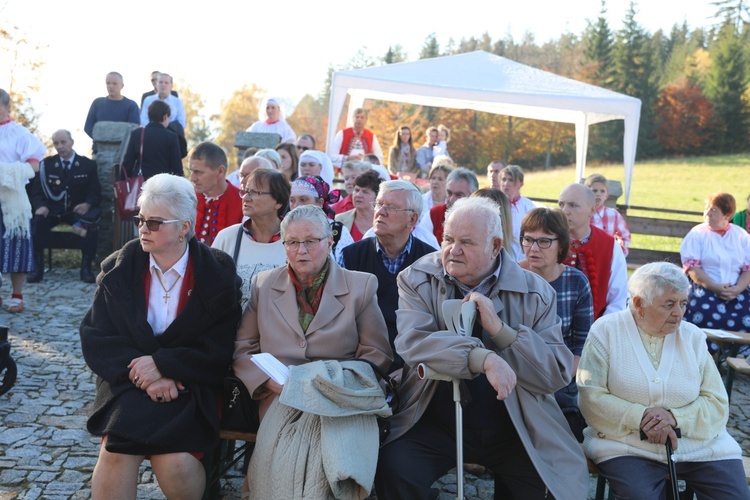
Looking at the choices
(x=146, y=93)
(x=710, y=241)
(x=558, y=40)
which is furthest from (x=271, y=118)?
(x=558, y=40)

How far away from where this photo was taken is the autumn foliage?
1763 inches

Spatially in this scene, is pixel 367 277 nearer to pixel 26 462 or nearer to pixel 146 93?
pixel 26 462

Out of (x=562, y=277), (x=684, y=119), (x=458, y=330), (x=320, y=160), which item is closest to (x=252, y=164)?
(x=320, y=160)

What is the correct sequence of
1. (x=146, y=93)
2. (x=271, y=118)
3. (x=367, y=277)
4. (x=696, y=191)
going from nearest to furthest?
(x=367, y=277)
(x=271, y=118)
(x=146, y=93)
(x=696, y=191)

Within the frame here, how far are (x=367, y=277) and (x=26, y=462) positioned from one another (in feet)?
7.30

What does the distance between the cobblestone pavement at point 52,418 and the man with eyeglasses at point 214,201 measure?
145 cm

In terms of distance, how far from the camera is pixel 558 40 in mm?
63562

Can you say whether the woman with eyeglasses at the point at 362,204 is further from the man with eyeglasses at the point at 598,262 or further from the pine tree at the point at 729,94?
the pine tree at the point at 729,94

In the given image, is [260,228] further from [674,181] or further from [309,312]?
[674,181]

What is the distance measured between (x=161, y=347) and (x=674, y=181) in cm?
3791

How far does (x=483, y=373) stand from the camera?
341 centimetres

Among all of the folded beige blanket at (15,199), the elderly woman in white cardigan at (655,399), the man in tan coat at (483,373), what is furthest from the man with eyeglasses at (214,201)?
the elderly woman in white cardigan at (655,399)

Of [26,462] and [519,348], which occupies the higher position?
[519,348]

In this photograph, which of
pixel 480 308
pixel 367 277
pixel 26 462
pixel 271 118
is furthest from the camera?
pixel 271 118
